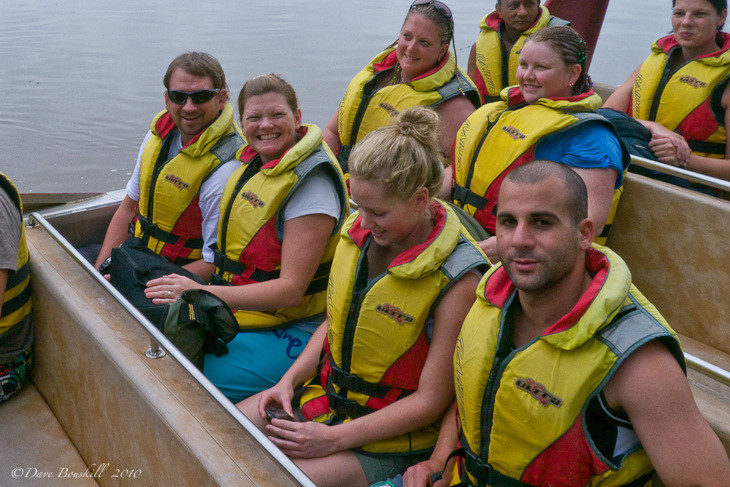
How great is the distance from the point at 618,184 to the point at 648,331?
1100mm

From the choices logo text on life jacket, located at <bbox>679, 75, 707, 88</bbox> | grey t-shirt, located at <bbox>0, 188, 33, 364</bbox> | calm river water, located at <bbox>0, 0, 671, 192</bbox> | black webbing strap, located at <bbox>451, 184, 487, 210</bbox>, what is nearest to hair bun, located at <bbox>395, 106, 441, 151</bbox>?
black webbing strap, located at <bbox>451, 184, 487, 210</bbox>

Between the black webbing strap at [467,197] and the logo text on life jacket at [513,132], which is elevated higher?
the logo text on life jacket at [513,132]

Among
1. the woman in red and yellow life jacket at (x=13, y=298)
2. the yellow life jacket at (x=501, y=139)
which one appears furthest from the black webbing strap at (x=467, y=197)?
the woman in red and yellow life jacket at (x=13, y=298)

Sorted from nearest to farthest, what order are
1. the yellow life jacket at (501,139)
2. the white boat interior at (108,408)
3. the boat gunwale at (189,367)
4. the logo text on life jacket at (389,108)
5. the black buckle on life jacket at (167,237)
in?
the boat gunwale at (189,367), the white boat interior at (108,408), the yellow life jacket at (501,139), the black buckle on life jacket at (167,237), the logo text on life jacket at (389,108)

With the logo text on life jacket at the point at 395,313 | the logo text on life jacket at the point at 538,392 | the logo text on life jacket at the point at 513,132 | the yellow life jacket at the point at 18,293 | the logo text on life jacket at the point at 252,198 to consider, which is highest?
the logo text on life jacket at the point at 513,132

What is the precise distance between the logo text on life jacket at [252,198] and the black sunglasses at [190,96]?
1.44 feet

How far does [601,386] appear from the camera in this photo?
46.1 inches

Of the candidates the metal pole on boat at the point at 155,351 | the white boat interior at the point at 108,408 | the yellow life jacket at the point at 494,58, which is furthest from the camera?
the yellow life jacket at the point at 494,58

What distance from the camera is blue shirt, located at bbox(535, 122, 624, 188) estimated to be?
6.68 ft

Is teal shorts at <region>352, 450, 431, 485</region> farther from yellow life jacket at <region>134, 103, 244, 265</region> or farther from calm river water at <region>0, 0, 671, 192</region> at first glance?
calm river water at <region>0, 0, 671, 192</region>

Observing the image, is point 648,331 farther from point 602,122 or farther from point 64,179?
point 64,179

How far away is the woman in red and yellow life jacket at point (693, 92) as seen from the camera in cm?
261

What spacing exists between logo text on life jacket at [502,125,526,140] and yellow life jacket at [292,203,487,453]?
674 millimetres

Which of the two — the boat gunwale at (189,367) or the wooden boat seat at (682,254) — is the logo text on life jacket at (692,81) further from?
the boat gunwale at (189,367)
